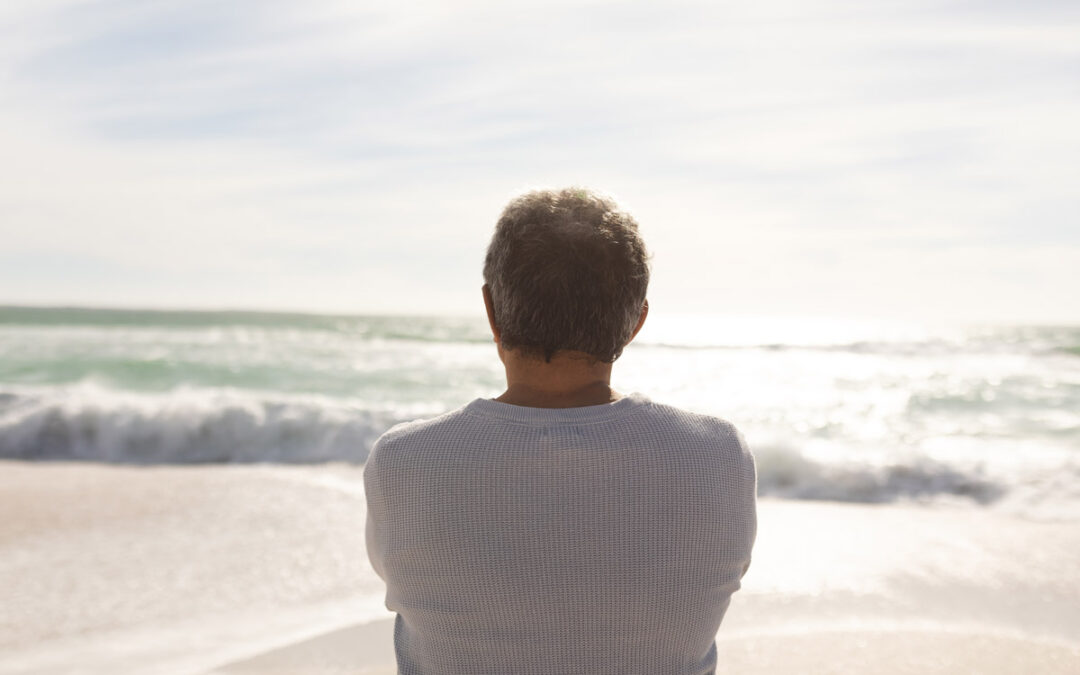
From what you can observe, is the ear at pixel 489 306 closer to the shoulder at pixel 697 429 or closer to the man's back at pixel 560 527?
the man's back at pixel 560 527

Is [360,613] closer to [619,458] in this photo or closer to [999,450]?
[619,458]

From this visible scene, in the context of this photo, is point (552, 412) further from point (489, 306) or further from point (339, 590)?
point (339, 590)

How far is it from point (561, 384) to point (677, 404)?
3492mm

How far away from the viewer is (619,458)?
108 cm

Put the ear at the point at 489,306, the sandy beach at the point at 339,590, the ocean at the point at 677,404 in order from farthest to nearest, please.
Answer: the ocean at the point at 677,404 → the sandy beach at the point at 339,590 → the ear at the point at 489,306

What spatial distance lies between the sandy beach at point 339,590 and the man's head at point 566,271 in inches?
75.6

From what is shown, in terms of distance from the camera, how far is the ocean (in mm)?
5938

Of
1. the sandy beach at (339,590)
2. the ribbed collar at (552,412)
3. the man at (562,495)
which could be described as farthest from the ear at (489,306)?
the sandy beach at (339,590)

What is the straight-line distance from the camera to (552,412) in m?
1.12

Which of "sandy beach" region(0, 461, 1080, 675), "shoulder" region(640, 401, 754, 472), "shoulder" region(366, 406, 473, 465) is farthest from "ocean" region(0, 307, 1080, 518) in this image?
"shoulder" region(366, 406, 473, 465)

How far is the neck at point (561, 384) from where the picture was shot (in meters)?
1.17

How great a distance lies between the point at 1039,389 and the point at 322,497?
936 centimetres

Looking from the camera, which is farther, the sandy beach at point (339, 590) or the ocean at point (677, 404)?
the ocean at point (677, 404)

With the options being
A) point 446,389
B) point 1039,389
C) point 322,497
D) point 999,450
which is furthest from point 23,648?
point 1039,389
